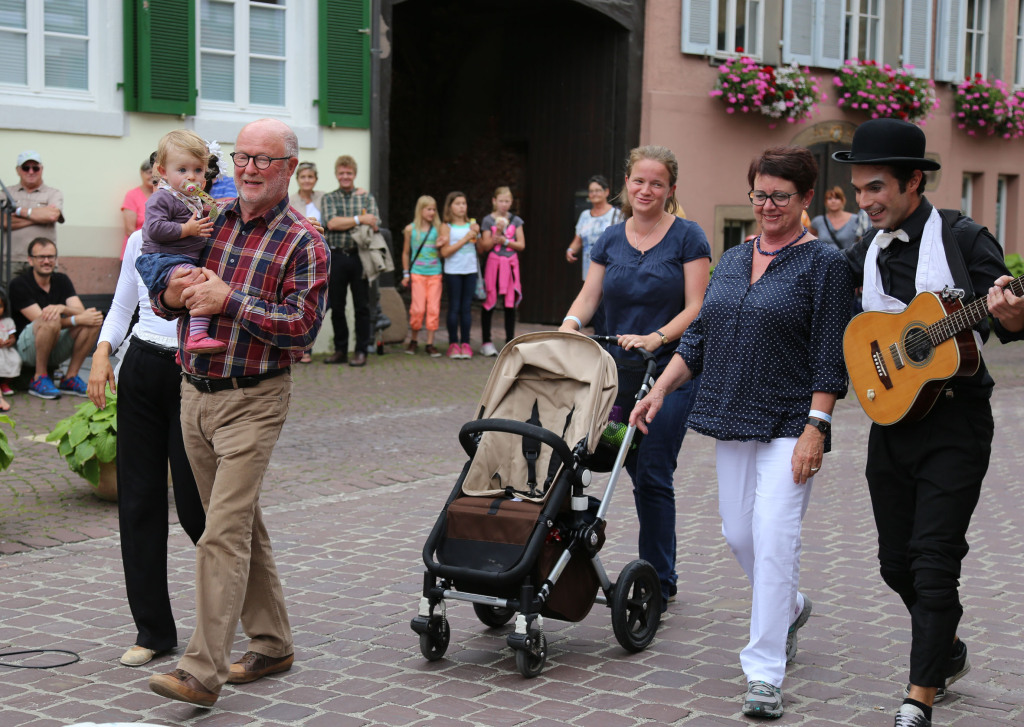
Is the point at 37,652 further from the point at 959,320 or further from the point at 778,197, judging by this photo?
the point at 959,320

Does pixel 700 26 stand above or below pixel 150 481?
above

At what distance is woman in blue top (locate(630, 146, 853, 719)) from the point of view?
4.63m

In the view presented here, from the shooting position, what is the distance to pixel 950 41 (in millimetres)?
22203

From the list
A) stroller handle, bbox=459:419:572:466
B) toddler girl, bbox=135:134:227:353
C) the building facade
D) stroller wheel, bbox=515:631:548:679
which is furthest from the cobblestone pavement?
the building facade

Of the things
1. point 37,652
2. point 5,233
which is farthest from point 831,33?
point 37,652

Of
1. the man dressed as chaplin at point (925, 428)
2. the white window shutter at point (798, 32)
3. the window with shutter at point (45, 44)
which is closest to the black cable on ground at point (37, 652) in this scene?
the man dressed as chaplin at point (925, 428)

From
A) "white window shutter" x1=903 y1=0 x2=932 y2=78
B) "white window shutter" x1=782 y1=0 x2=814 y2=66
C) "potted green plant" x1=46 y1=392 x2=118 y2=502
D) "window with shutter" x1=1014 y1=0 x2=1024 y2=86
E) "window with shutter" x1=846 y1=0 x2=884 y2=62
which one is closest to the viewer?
"potted green plant" x1=46 y1=392 x2=118 y2=502

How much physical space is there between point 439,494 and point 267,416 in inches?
151

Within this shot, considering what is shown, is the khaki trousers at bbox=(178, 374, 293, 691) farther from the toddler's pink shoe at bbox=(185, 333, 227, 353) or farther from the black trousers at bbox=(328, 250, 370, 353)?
the black trousers at bbox=(328, 250, 370, 353)

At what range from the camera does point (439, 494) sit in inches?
332

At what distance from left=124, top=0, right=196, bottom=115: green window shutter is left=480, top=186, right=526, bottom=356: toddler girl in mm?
3715

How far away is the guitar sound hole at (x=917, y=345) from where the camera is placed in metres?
4.33

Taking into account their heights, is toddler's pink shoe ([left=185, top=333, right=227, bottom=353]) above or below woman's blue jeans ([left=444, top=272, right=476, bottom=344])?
above

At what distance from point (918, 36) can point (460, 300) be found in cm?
1087
